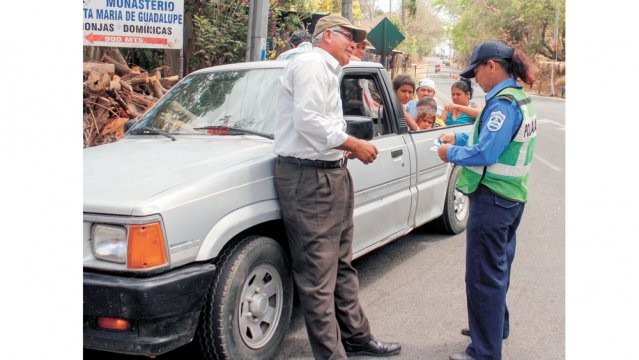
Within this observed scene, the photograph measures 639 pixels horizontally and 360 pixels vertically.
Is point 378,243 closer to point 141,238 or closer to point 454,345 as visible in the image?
point 454,345

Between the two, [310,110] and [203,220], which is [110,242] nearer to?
[203,220]

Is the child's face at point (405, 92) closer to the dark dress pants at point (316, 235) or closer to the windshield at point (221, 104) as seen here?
the windshield at point (221, 104)

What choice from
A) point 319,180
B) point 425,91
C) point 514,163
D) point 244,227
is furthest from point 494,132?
point 425,91

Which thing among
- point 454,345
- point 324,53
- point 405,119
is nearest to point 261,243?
point 324,53

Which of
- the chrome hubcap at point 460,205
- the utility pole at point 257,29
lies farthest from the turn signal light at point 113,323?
the utility pole at point 257,29

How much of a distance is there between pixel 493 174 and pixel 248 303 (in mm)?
1556

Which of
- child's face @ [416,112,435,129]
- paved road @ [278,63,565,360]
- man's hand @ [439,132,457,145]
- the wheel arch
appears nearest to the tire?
paved road @ [278,63,565,360]

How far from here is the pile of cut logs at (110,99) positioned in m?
8.09

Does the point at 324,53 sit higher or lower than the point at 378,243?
higher

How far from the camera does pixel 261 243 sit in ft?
10.8

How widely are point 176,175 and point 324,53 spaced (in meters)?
1.05

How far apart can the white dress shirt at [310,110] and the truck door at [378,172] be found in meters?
0.90

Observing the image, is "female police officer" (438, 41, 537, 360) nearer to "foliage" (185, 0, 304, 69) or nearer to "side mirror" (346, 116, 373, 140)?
"side mirror" (346, 116, 373, 140)

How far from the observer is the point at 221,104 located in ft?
13.8
